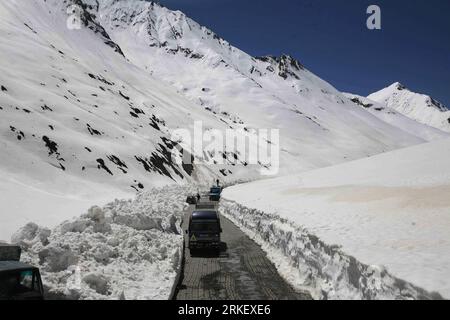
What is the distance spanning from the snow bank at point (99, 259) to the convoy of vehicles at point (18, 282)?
1.67 metres

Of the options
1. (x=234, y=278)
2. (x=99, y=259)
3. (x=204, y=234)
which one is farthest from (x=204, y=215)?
(x=99, y=259)

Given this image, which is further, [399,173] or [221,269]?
[399,173]

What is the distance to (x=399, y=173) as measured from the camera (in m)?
39.6

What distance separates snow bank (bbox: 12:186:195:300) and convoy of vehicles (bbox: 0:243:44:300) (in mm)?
1673

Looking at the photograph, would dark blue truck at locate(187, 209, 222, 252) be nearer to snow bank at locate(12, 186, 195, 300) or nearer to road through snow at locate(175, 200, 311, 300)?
road through snow at locate(175, 200, 311, 300)

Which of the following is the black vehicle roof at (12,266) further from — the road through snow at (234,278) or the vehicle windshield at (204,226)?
the vehicle windshield at (204,226)

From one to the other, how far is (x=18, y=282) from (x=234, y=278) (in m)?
8.05

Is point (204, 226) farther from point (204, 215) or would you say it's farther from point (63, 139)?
point (63, 139)

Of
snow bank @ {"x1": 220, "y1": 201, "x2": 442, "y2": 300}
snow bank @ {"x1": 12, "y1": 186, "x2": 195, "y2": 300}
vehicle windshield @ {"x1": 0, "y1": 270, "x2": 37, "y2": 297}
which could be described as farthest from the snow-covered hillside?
vehicle windshield @ {"x1": 0, "y1": 270, "x2": 37, "y2": 297}

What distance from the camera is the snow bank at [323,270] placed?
9.54 m

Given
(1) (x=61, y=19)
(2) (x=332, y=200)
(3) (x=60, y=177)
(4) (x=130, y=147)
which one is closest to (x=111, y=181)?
(3) (x=60, y=177)

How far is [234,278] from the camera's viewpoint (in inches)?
604
